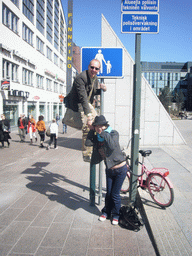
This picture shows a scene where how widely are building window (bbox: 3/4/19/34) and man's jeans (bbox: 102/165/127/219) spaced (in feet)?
64.7

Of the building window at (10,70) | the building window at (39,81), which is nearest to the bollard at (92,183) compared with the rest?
the building window at (10,70)

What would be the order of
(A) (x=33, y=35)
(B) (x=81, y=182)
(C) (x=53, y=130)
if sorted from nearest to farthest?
(B) (x=81, y=182), (C) (x=53, y=130), (A) (x=33, y=35)

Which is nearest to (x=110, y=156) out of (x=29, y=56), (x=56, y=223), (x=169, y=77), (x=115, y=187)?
(x=115, y=187)

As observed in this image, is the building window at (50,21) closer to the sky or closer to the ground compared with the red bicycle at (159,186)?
closer to the sky

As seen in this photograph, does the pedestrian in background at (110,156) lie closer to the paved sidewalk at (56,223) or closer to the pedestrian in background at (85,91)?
the pedestrian in background at (85,91)

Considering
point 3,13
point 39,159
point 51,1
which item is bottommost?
point 39,159

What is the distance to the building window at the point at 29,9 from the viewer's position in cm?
2421

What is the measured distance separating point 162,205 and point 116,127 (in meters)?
7.30

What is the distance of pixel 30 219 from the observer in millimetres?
3863

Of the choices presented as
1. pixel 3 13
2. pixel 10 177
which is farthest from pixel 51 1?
pixel 10 177

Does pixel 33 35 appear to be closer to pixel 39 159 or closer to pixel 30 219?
pixel 39 159

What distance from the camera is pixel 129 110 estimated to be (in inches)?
440

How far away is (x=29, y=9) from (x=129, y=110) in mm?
20794

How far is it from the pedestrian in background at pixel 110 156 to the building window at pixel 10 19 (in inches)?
767
